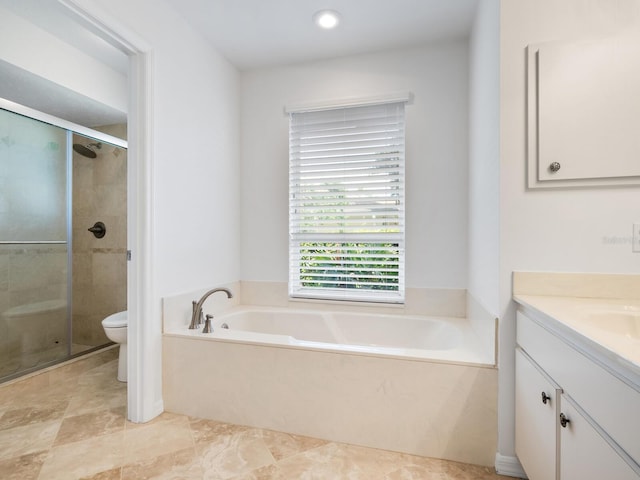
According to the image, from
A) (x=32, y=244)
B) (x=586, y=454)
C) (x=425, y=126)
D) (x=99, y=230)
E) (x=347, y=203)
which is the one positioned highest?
(x=425, y=126)

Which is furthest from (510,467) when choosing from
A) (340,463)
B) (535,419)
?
(340,463)

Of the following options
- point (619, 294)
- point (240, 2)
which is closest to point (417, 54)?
point (240, 2)

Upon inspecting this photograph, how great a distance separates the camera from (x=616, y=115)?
131cm

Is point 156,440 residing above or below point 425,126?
below

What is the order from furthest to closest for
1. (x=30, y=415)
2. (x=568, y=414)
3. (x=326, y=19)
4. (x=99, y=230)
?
(x=99, y=230) < (x=326, y=19) < (x=30, y=415) < (x=568, y=414)

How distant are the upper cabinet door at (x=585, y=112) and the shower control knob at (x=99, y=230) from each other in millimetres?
3491

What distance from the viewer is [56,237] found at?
278 centimetres

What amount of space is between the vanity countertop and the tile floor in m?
0.81

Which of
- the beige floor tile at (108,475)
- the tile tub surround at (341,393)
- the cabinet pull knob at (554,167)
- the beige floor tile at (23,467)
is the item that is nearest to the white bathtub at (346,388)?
the tile tub surround at (341,393)

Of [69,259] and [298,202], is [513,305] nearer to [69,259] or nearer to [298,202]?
[298,202]

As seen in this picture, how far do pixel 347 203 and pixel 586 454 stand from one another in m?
1.97

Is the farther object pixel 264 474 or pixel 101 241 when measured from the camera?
pixel 101 241

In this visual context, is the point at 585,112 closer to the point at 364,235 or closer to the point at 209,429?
the point at 364,235

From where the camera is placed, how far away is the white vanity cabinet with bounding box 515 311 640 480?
27.7 inches
